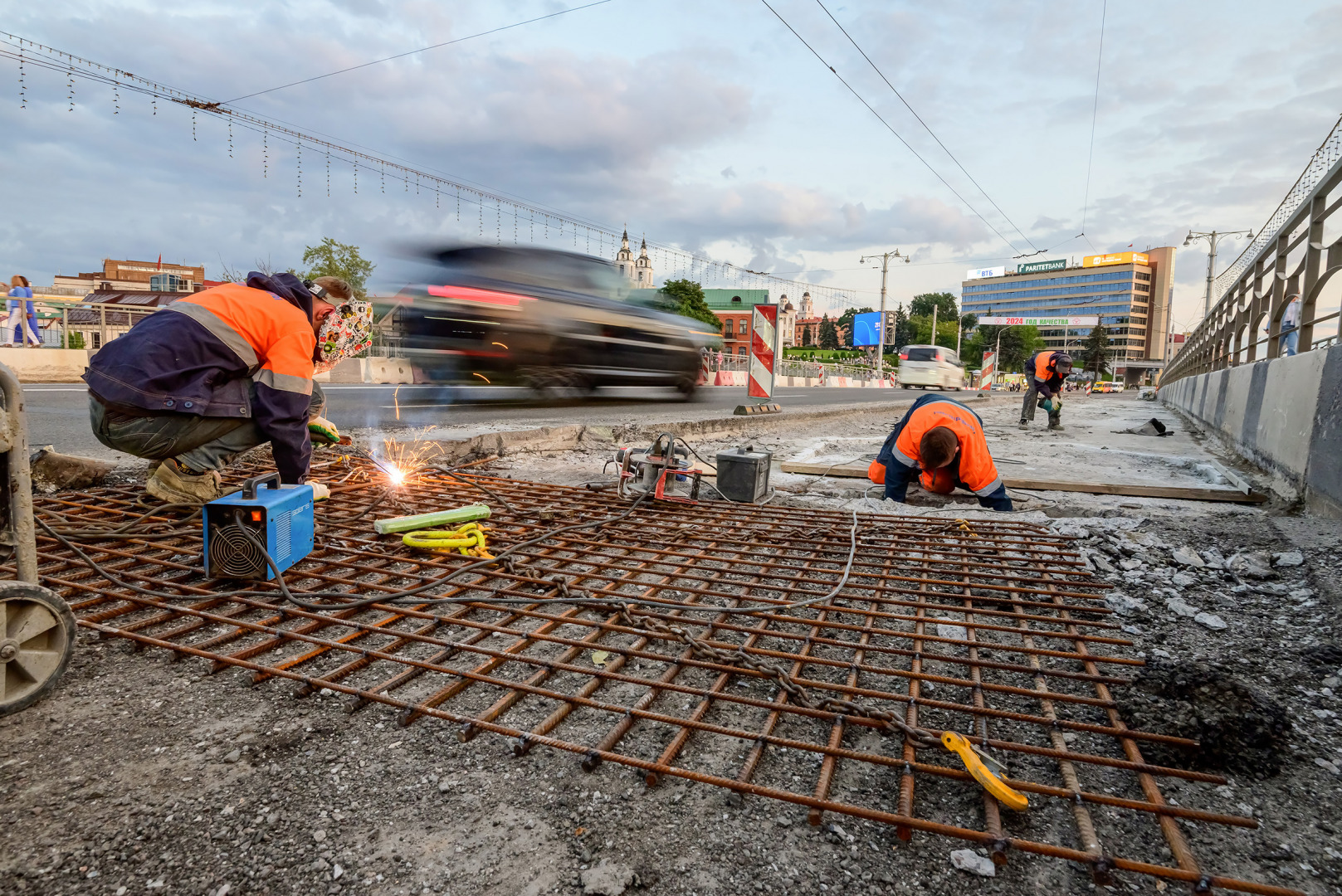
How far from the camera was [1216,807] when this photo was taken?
1.50m

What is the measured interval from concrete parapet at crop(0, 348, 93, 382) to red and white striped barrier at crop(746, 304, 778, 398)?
12.6 metres

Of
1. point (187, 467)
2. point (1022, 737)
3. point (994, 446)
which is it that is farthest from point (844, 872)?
point (994, 446)

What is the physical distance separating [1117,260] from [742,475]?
434 ft

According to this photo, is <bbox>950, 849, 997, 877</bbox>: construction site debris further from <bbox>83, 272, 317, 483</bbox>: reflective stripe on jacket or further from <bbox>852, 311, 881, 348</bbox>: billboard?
<bbox>852, 311, 881, 348</bbox>: billboard

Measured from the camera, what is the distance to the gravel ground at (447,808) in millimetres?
1247

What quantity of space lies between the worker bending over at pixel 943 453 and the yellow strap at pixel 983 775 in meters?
3.14

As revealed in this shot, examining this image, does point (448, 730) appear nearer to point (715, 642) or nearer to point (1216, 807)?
point (715, 642)

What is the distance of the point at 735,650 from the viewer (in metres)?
2.15

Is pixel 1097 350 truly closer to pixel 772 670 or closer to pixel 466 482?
pixel 466 482

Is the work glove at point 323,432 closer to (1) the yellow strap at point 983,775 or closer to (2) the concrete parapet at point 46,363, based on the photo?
Result: (1) the yellow strap at point 983,775

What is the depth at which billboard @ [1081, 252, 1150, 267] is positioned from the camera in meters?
111

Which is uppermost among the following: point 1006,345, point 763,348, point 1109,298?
point 1109,298

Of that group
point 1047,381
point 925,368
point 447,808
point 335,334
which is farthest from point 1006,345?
point 447,808

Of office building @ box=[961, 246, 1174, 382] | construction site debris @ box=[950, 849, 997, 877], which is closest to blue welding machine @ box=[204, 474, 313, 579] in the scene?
construction site debris @ box=[950, 849, 997, 877]
